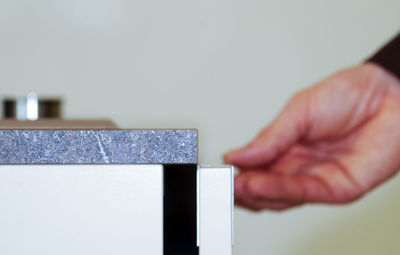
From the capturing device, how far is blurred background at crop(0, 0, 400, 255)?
3.52 ft

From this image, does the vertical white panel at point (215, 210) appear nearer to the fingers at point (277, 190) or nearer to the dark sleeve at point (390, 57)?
the fingers at point (277, 190)

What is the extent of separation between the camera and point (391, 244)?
1.10m

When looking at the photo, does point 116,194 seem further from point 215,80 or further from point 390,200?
point 390,200

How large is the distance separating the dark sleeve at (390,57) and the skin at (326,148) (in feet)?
0.09

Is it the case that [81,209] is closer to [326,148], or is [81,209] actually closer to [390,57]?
[326,148]

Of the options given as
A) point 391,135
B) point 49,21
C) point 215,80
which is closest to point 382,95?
point 391,135

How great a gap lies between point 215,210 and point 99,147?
5.4 inches

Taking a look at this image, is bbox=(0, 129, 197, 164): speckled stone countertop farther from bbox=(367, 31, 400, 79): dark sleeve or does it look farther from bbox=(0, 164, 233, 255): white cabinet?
bbox=(367, 31, 400, 79): dark sleeve

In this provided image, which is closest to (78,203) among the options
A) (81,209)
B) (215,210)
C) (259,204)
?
(81,209)

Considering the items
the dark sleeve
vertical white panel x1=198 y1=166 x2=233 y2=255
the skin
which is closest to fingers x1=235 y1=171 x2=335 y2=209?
the skin

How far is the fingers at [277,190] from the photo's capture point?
105 cm

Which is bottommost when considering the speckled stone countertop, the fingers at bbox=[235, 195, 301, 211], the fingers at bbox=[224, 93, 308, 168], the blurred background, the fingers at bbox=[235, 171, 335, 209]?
the fingers at bbox=[235, 195, 301, 211]

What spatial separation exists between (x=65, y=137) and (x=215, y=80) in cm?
59

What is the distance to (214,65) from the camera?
3.56ft
